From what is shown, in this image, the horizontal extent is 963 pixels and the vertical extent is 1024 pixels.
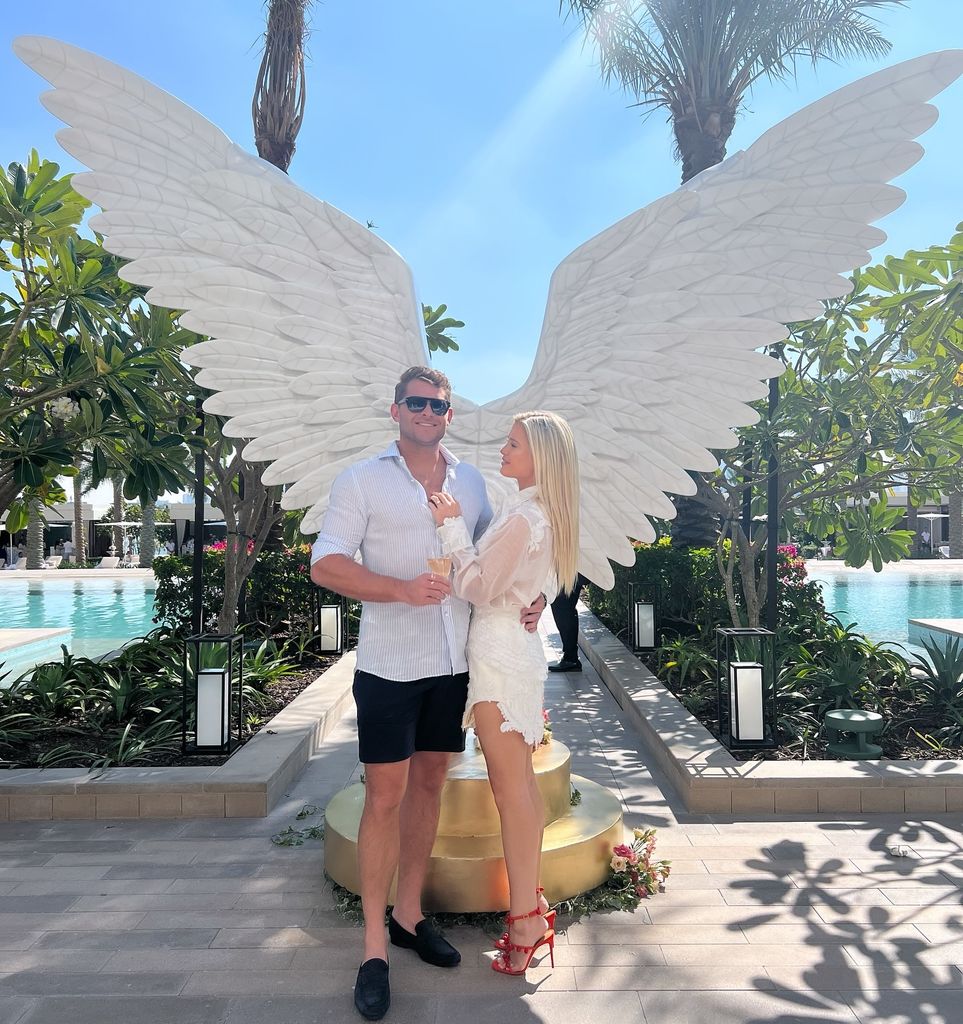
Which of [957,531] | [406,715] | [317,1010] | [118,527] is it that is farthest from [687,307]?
[118,527]

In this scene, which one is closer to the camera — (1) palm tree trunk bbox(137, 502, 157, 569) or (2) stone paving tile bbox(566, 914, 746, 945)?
(2) stone paving tile bbox(566, 914, 746, 945)

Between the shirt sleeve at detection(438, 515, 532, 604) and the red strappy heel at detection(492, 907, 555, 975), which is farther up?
the shirt sleeve at detection(438, 515, 532, 604)

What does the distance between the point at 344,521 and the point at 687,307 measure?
1.55 m

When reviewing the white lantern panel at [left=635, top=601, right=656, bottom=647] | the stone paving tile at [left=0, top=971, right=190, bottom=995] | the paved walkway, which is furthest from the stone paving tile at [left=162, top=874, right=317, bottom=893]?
the white lantern panel at [left=635, top=601, right=656, bottom=647]

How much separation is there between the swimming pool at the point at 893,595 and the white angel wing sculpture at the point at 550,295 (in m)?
7.89

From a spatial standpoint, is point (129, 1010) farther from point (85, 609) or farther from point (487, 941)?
point (85, 609)

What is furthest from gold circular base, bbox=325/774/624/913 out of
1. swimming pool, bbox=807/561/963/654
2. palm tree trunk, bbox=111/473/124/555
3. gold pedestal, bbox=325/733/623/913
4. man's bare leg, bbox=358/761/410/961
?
palm tree trunk, bbox=111/473/124/555

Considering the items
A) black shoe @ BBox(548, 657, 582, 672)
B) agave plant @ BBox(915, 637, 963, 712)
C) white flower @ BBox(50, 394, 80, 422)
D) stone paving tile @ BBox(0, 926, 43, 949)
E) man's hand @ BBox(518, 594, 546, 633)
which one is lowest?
stone paving tile @ BBox(0, 926, 43, 949)

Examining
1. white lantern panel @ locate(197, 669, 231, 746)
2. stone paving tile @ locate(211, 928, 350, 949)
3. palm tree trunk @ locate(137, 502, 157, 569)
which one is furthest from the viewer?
palm tree trunk @ locate(137, 502, 157, 569)

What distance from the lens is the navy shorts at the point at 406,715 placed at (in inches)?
88.7

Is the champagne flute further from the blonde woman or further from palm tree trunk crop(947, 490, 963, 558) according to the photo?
palm tree trunk crop(947, 490, 963, 558)

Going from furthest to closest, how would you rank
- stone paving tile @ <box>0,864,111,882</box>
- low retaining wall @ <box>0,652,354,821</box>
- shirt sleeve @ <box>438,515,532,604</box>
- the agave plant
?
the agave plant
low retaining wall @ <box>0,652,354,821</box>
stone paving tile @ <box>0,864,111,882</box>
shirt sleeve @ <box>438,515,532,604</box>

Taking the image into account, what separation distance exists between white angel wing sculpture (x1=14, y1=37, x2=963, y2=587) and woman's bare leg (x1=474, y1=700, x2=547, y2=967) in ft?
2.87

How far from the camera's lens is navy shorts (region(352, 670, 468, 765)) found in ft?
7.39
